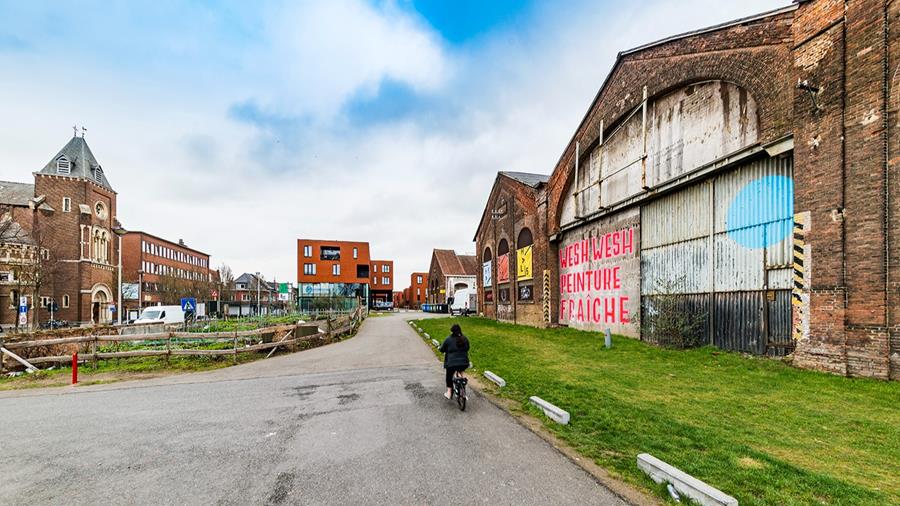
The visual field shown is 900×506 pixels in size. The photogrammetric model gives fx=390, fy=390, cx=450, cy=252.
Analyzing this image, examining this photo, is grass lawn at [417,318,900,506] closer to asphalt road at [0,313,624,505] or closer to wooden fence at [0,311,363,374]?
asphalt road at [0,313,624,505]

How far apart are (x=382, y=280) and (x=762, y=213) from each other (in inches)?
3118

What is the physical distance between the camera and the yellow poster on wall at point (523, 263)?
2517 centimetres

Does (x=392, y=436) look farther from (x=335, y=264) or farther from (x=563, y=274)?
(x=335, y=264)

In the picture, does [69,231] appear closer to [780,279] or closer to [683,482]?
[683,482]

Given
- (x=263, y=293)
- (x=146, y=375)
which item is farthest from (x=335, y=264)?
(x=146, y=375)

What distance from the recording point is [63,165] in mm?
44594

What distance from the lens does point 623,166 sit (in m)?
16.6

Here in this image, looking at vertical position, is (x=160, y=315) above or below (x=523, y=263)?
below

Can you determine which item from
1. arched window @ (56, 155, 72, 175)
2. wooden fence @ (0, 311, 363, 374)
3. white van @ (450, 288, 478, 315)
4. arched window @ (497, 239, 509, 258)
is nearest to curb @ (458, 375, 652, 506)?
wooden fence @ (0, 311, 363, 374)

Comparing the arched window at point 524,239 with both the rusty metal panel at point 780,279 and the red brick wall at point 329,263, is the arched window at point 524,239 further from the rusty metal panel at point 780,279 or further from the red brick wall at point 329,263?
the red brick wall at point 329,263

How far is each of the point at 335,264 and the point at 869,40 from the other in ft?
197

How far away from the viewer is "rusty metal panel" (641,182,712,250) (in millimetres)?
12672

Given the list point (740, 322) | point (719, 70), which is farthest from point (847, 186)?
point (719, 70)

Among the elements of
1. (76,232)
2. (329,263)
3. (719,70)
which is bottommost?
(329,263)
